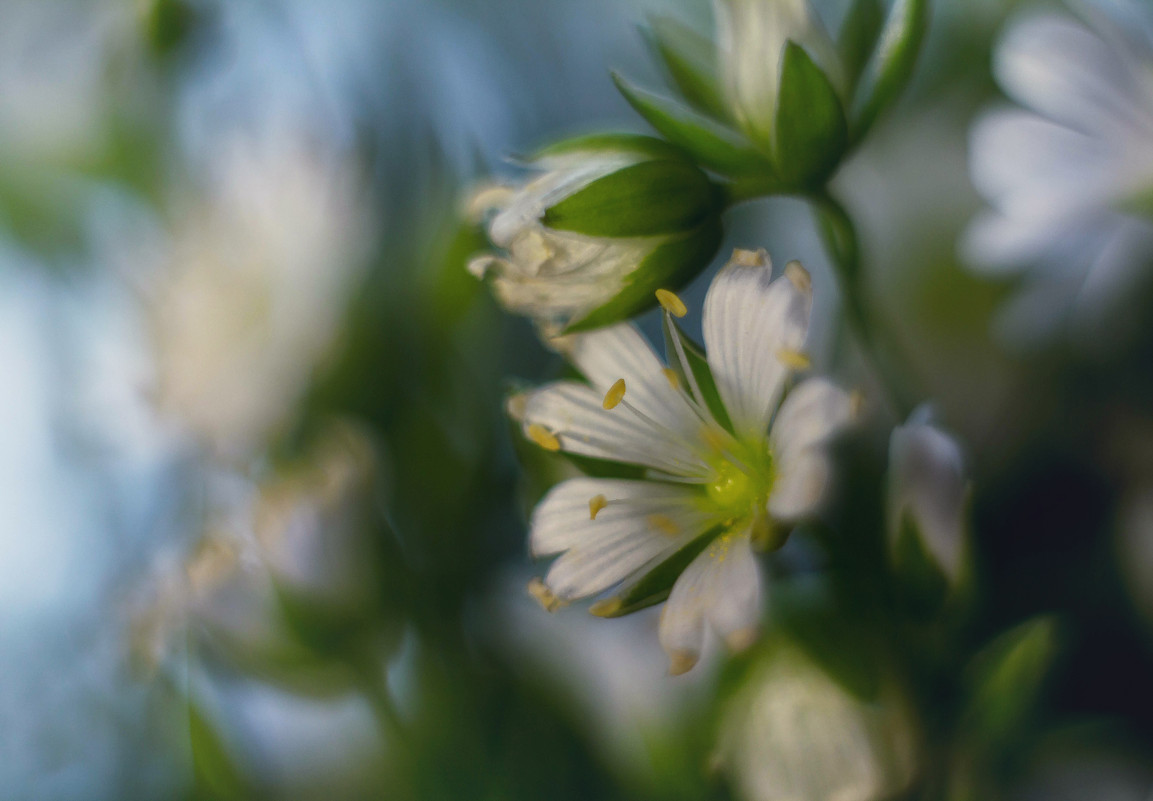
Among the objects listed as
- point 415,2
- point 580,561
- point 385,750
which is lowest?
point 385,750

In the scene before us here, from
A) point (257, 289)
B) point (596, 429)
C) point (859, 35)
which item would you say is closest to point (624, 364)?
point (596, 429)

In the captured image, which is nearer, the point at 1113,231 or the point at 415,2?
the point at 1113,231

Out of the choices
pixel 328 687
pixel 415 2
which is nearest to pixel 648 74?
pixel 415 2

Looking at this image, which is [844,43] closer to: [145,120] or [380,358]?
[380,358]

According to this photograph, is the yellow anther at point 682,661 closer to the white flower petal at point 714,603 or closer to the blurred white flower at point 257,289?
the white flower petal at point 714,603

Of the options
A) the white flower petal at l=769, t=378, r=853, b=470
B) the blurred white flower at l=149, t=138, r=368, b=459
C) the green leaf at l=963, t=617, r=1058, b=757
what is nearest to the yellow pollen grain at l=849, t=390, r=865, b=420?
the white flower petal at l=769, t=378, r=853, b=470

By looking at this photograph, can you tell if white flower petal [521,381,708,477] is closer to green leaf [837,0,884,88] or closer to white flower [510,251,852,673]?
white flower [510,251,852,673]

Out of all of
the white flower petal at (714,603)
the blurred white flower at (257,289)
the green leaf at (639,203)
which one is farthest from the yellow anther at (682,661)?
the blurred white flower at (257,289)
